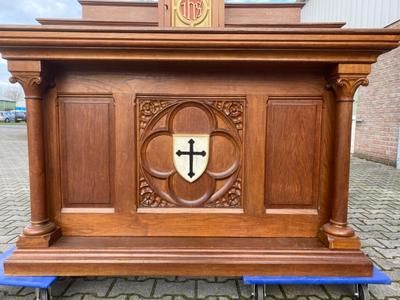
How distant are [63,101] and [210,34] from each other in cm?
95

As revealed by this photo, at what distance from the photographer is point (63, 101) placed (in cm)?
176

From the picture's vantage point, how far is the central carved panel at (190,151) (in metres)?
1.79

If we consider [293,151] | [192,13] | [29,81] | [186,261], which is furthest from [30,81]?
[293,151]

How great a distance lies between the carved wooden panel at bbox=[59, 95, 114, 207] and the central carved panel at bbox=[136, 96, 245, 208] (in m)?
0.20

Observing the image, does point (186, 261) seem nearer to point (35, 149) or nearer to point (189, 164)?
point (189, 164)

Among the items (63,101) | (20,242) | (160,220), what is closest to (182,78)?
(63,101)

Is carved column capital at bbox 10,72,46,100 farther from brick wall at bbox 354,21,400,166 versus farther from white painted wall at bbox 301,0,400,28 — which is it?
white painted wall at bbox 301,0,400,28

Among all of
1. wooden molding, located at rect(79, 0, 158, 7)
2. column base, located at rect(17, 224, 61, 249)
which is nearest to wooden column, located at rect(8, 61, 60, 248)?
column base, located at rect(17, 224, 61, 249)

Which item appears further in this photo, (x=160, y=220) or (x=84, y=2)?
(x=84, y=2)

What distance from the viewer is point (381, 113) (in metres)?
6.78

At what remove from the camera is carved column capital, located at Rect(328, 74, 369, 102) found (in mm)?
1594

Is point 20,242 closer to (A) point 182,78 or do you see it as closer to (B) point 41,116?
(B) point 41,116

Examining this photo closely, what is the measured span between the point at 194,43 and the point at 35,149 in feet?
3.45

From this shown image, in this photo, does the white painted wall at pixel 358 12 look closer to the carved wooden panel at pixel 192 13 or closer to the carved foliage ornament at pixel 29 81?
the carved wooden panel at pixel 192 13
